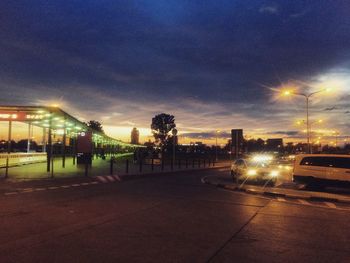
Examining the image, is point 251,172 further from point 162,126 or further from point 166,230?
point 162,126

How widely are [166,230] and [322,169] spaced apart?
1414 cm

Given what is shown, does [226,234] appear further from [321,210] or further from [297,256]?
[321,210]

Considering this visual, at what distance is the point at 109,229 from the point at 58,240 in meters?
1.40

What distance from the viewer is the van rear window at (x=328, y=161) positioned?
20609 mm

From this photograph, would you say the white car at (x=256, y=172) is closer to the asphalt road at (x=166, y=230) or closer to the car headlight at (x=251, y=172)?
the car headlight at (x=251, y=172)

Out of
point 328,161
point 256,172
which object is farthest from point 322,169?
point 256,172

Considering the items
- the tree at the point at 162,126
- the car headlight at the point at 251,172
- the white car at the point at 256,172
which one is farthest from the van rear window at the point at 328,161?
the tree at the point at 162,126

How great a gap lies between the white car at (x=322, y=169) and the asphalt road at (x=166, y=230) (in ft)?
22.6

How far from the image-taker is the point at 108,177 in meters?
24.8

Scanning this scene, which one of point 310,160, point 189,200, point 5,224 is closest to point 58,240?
point 5,224

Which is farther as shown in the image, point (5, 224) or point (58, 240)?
point (5, 224)

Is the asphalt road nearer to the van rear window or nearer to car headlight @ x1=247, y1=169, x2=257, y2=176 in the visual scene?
the van rear window

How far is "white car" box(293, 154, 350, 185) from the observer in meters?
20.5

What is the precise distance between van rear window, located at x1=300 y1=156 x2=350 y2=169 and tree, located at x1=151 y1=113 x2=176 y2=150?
134 m
